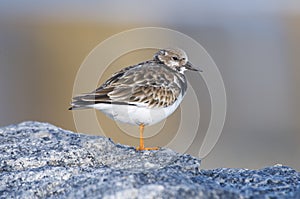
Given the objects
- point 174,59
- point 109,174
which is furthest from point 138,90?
point 109,174

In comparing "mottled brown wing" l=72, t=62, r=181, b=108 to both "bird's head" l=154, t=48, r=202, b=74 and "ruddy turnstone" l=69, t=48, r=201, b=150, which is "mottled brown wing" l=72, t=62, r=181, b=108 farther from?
"bird's head" l=154, t=48, r=202, b=74

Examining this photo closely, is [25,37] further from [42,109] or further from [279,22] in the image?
[279,22]

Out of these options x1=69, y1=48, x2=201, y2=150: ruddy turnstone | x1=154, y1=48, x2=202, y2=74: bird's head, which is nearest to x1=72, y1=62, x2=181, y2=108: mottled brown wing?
x1=69, y1=48, x2=201, y2=150: ruddy turnstone

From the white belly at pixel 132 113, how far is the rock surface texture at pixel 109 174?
1.03 ft

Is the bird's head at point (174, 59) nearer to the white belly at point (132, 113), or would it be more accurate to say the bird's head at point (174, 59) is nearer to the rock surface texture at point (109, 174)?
the white belly at point (132, 113)

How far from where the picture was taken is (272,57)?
63.3ft

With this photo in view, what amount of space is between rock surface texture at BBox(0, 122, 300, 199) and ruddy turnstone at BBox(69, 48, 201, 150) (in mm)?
353

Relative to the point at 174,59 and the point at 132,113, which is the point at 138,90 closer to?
the point at 132,113

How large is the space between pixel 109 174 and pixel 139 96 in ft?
5.88

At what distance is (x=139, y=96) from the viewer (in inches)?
240

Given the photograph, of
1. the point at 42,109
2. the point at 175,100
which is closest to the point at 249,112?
the point at 42,109

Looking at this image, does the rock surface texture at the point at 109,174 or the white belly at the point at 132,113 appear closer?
the rock surface texture at the point at 109,174

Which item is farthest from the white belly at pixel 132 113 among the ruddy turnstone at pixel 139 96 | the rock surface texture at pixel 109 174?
the rock surface texture at pixel 109 174

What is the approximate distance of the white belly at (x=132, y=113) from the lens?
5.91 metres
